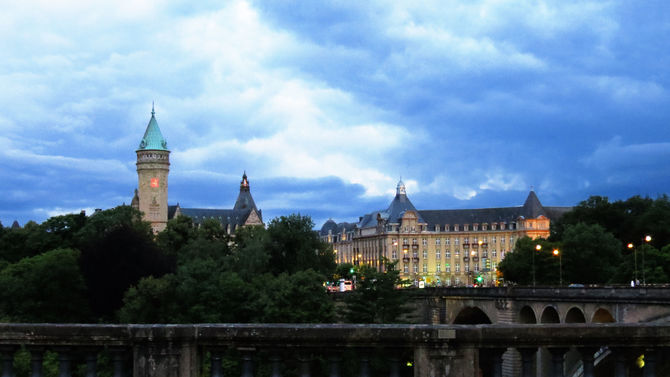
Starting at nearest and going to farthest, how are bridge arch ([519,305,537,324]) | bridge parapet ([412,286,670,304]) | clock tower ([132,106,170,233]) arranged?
bridge parapet ([412,286,670,304]), bridge arch ([519,305,537,324]), clock tower ([132,106,170,233])

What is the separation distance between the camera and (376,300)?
232 feet

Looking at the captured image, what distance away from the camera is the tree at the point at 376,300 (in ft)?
227

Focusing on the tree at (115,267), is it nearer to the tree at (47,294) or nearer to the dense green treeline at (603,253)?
the tree at (47,294)

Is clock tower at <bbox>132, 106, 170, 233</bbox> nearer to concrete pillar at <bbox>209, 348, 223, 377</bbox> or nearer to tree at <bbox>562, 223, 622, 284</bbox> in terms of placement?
tree at <bbox>562, 223, 622, 284</bbox>

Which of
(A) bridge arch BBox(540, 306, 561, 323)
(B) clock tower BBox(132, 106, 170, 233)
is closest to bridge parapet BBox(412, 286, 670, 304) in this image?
(A) bridge arch BBox(540, 306, 561, 323)

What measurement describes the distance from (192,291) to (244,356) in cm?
5954

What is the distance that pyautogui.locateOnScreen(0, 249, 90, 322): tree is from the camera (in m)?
72.3

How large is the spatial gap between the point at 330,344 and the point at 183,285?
5967 cm

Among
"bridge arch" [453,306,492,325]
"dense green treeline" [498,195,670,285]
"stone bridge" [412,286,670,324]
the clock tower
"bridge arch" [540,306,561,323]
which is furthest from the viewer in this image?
the clock tower

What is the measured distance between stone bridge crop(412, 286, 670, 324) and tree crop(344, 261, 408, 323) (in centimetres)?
1203

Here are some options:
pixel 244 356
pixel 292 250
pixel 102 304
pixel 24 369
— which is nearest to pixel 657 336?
pixel 244 356

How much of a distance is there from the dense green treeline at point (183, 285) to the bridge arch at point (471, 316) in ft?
52.6

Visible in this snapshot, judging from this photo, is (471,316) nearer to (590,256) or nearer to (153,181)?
(590,256)

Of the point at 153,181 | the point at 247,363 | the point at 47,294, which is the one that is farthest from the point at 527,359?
the point at 153,181
